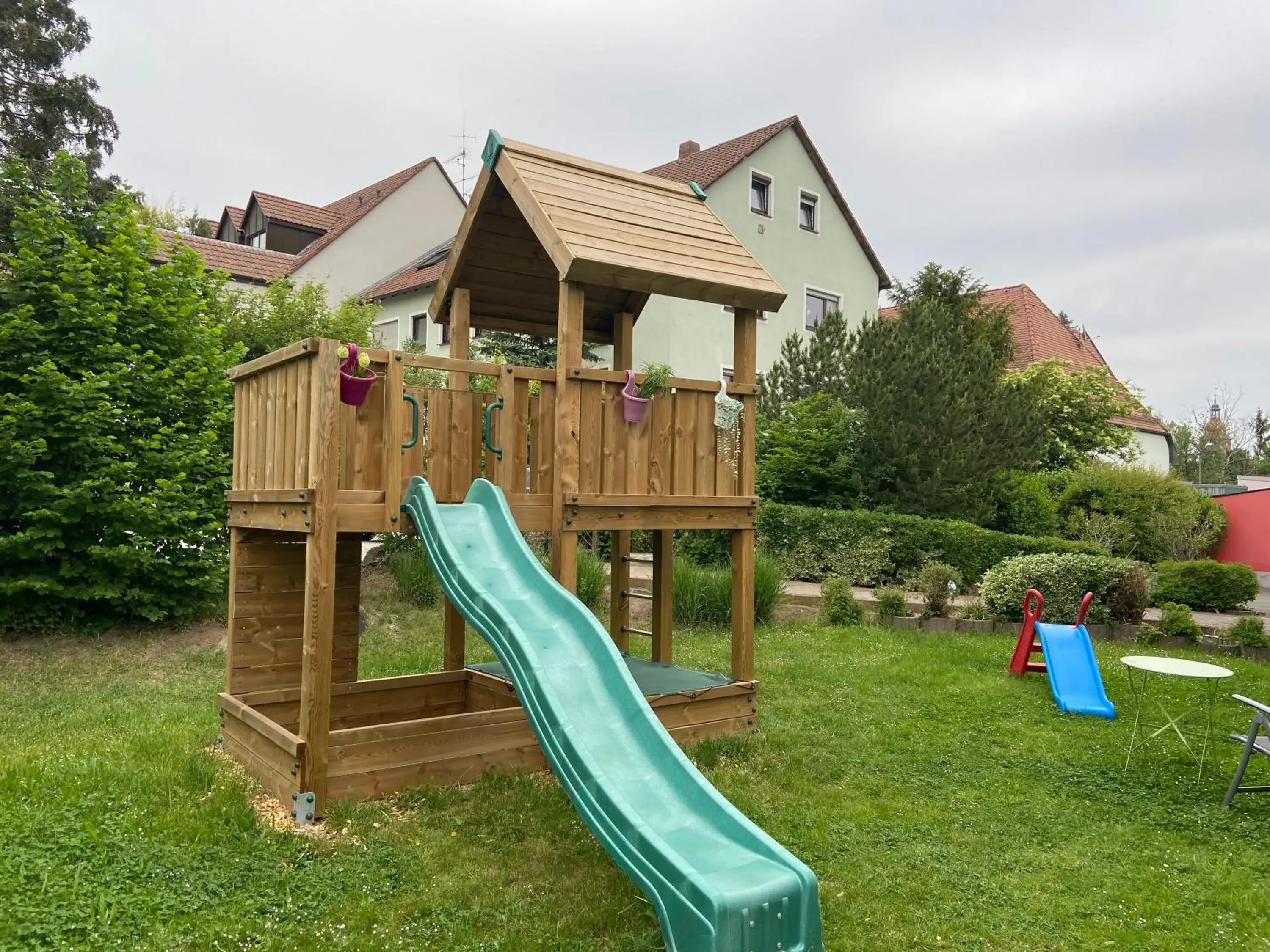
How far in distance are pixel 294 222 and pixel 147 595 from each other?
923 inches

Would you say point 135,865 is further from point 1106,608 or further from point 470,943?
point 1106,608

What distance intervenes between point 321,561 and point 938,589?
894 cm

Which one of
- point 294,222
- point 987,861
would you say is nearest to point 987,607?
point 987,861

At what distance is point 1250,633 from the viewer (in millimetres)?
Answer: 10828

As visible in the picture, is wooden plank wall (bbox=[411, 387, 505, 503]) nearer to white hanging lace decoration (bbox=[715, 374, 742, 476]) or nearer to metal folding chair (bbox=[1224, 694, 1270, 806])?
white hanging lace decoration (bbox=[715, 374, 742, 476])

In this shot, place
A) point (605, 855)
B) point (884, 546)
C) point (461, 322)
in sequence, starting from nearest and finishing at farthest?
point (605, 855)
point (461, 322)
point (884, 546)

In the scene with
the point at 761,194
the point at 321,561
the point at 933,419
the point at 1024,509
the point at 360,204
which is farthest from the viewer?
the point at 360,204

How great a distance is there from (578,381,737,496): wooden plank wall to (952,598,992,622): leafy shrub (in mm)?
6311

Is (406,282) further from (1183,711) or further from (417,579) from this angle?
(1183,711)

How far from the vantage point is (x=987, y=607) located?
1223 centimetres

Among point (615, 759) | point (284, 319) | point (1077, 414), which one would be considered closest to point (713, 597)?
point (615, 759)

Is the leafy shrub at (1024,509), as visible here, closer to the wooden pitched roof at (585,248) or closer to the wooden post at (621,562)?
the wooden post at (621,562)

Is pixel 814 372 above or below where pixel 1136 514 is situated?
above

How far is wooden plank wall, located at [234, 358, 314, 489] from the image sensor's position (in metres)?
5.54
